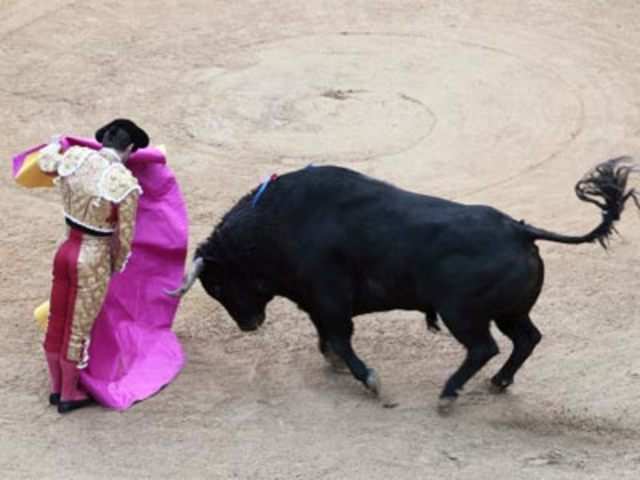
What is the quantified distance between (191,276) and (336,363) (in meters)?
1.00

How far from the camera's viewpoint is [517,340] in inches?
305

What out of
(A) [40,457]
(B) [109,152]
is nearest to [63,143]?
(B) [109,152]

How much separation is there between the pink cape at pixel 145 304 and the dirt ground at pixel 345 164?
0.55 feet

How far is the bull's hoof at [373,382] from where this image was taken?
25.6ft

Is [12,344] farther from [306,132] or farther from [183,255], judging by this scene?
[306,132]

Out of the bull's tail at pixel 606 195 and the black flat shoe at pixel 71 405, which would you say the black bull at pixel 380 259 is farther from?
the black flat shoe at pixel 71 405

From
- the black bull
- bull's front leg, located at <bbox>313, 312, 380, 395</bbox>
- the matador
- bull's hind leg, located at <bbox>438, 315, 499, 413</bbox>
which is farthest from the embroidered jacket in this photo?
bull's hind leg, located at <bbox>438, 315, 499, 413</bbox>

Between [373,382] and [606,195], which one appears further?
[373,382]

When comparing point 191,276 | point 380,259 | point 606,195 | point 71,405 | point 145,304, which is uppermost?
point 606,195

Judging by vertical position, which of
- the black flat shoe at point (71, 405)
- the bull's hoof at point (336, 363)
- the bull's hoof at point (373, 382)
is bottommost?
the black flat shoe at point (71, 405)

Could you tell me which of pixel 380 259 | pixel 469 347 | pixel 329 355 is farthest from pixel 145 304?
pixel 469 347

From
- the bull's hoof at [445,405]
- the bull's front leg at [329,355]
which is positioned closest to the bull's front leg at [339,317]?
the bull's front leg at [329,355]

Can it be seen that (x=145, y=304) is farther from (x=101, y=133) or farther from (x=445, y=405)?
(x=445, y=405)

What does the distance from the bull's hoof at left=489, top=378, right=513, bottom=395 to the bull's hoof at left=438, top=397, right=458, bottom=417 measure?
33 centimetres
